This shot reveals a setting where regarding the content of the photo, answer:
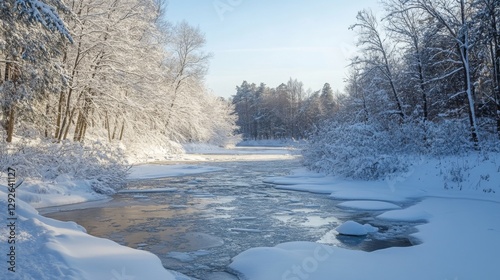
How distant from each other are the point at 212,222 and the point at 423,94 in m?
17.7

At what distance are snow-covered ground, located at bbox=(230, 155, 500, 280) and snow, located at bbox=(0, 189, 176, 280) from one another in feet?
4.87

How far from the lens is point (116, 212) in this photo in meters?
10.0

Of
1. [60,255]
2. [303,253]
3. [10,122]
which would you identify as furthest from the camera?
[10,122]

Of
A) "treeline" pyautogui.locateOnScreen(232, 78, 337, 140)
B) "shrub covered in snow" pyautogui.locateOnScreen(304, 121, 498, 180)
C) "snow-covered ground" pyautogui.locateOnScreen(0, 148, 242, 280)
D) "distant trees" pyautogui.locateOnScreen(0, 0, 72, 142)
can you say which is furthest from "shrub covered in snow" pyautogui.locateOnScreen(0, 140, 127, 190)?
"treeline" pyautogui.locateOnScreen(232, 78, 337, 140)

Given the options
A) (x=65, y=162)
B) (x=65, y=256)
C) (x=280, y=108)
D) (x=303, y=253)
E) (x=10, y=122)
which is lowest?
(x=303, y=253)

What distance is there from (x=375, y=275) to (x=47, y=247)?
4.36 metres

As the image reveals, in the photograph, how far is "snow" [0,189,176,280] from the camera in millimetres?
4062

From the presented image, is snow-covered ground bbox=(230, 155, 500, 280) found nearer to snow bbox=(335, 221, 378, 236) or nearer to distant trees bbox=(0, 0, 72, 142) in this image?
snow bbox=(335, 221, 378, 236)

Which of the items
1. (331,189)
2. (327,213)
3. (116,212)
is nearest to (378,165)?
(331,189)

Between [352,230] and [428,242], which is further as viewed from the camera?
[352,230]

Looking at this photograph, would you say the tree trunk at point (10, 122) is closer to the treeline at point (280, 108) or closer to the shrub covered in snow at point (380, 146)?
the shrub covered in snow at point (380, 146)

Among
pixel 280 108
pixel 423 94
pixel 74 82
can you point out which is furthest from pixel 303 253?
pixel 280 108

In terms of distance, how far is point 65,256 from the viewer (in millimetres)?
4609

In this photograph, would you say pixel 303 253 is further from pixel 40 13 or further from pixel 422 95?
pixel 422 95
